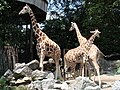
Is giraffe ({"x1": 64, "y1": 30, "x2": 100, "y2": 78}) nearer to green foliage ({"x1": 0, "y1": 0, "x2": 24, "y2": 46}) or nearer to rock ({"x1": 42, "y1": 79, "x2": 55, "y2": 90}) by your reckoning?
rock ({"x1": 42, "y1": 79, "x2": 55, "y2": 90})

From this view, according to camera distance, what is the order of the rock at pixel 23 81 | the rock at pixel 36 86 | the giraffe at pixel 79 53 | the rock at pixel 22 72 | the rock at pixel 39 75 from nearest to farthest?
the rock at pixel 36 86, the rock at pixel 23 81, the rock at pixel 39 75, the rock at pixel 22 72, the giraffe at pixel 79 53

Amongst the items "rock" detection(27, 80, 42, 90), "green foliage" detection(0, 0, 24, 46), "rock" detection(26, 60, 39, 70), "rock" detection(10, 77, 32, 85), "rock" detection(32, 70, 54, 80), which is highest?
"green foliage" detection(0, 0, 24, 46)

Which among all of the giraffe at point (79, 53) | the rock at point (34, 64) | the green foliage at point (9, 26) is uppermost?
the green foliage at point (9, 26)

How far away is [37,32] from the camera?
1067 centimetres

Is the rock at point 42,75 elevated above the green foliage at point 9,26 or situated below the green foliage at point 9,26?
below

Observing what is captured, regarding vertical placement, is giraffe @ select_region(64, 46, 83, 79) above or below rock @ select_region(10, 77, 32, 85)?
above

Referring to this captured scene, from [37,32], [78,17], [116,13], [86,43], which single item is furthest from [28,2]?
[78,17]

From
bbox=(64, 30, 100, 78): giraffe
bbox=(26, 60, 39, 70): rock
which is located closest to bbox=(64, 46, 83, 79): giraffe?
bbox=(64, 30, 100, 78): giraffe

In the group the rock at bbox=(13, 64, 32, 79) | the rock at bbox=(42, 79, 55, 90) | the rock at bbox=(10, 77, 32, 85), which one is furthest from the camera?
the rock at bbox=(13, 64, 32, 79)

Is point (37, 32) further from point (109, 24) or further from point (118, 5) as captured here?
point (109, 24)

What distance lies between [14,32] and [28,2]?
6.65ft

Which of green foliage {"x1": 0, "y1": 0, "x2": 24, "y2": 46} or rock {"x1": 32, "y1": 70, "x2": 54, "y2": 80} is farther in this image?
green foliage {"x1": 0, "y1": 0, "x2": 24, "y2": 46}

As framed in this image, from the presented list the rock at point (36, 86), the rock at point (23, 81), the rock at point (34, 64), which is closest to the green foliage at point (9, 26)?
the rock at point (34, 64)

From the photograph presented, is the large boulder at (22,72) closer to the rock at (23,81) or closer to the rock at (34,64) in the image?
the rock at (23,81)
